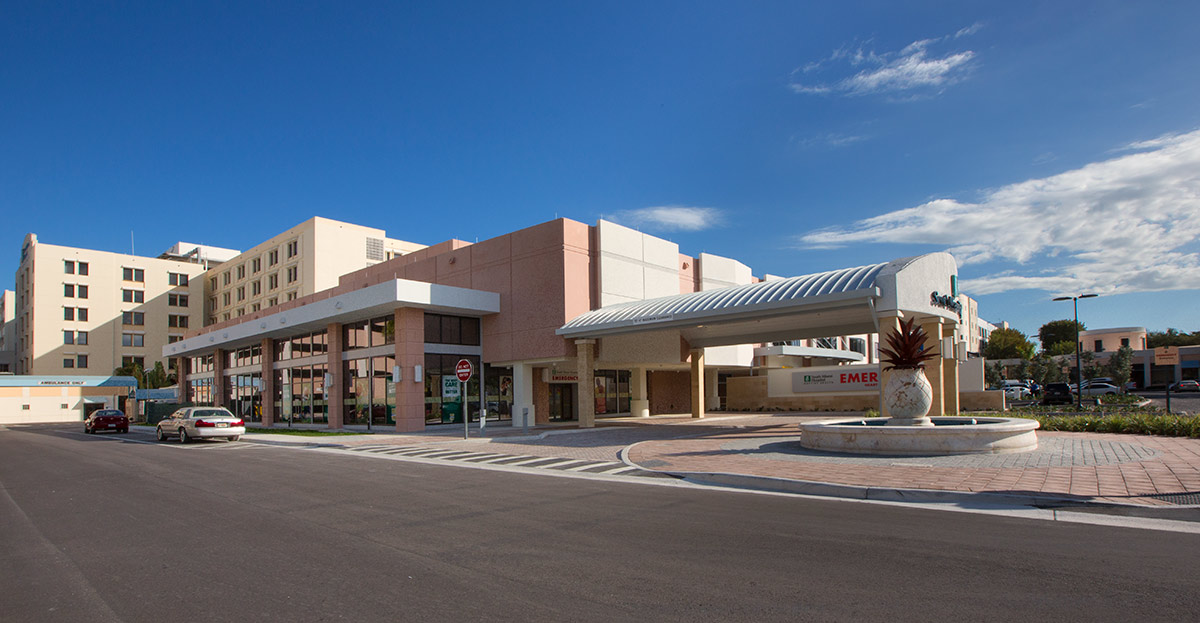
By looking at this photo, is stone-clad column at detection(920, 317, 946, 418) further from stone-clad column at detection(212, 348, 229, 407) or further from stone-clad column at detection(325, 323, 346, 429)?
stone-clad column at detection(212, 348, 229, 407)

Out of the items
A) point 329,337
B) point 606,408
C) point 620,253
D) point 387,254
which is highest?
point 387,254

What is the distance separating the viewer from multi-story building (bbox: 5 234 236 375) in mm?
71125

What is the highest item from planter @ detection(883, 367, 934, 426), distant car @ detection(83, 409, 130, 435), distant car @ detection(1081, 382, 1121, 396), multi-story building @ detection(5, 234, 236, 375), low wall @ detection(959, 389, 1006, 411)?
multi-story building @ detection(5, 234, 236, 375)

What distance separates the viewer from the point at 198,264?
3314 inches

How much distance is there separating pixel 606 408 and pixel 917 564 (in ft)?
104

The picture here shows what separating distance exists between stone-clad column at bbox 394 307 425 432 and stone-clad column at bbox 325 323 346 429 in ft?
A: 19.1

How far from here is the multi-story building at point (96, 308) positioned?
7112cm

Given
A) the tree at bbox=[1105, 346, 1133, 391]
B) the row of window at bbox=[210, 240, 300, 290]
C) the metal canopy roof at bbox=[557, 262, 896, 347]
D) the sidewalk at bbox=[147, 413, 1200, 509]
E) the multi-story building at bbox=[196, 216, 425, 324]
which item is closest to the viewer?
the sidewalk at bbox=[147, 413, 1200, 509]

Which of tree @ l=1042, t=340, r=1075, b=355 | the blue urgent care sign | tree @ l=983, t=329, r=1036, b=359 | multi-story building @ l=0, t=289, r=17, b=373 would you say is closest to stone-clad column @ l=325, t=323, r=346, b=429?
the blue urgent care sign

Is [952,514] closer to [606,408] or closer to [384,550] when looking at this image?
[384,550]

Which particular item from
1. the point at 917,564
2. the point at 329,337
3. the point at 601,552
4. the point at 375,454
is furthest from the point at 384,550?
the point at 329,337

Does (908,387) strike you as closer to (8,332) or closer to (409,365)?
(409,365)

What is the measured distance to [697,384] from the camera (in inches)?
1326

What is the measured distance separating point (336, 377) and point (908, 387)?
2535 cm
